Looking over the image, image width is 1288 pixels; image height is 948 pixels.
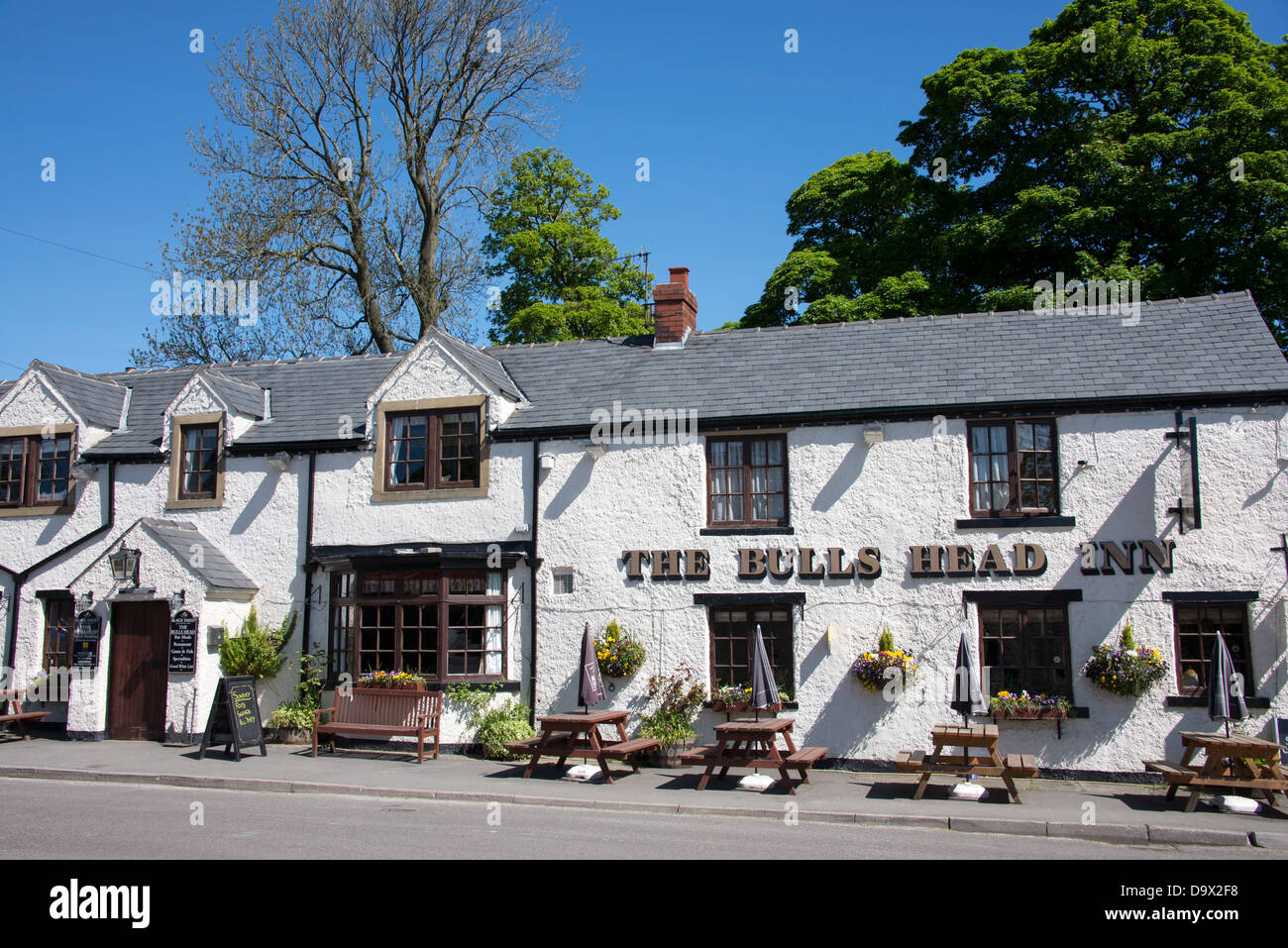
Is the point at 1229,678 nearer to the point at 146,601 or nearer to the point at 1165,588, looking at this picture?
the point at 1165,588

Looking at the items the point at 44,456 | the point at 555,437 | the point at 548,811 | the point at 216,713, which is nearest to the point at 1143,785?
the point at 548,811

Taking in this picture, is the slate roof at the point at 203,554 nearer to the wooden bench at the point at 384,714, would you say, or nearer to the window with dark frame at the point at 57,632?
the window with dark frame at the point at 57,632

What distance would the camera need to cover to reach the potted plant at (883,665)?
1475 centimetres

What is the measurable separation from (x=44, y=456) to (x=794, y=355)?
1426 cm

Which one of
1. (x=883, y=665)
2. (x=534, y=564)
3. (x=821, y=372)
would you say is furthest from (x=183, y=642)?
(x=821, y=372)

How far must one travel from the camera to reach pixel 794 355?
1741 centimetres

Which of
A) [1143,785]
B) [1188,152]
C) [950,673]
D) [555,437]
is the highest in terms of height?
[1188,152]

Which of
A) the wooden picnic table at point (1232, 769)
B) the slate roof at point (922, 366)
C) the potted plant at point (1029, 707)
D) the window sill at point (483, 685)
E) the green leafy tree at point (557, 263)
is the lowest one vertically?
the wooden picnic table at point (1232, 769)

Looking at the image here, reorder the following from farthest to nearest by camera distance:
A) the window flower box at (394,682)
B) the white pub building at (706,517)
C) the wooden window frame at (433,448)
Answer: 1. the wooden window frame at (433,448)
2. the window flower box at (394,682)
3. the white pub building at (706,517)

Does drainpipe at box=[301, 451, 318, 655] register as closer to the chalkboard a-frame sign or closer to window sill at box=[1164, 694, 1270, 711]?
the chalkboard a-frame sign

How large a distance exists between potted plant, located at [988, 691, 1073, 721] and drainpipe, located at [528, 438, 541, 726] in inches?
271

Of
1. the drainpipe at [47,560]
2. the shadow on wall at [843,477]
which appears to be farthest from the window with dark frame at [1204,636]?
the drainpipe at [47,560]

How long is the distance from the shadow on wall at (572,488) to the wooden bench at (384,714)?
11.2 ft

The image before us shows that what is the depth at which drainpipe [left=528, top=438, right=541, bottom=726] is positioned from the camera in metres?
16.4
